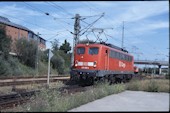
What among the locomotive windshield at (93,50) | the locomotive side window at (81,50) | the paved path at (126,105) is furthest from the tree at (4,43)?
the paved path at (126,105)

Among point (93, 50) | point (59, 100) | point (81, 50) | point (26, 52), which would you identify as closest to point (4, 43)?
point (26, 52)

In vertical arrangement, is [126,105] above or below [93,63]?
below

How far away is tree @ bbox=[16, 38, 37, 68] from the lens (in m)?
59.4

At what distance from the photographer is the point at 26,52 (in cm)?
5938

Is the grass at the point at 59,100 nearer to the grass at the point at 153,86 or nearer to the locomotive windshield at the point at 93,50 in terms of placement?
the grass at the point at 153,86

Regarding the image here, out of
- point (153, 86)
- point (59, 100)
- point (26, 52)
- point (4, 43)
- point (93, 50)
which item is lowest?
point (59, 100)

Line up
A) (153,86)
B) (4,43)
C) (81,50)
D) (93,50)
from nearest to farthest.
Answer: (153,86), (93,50), (81,50), (4,43)

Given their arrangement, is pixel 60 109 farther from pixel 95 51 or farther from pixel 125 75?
pixel 125 75

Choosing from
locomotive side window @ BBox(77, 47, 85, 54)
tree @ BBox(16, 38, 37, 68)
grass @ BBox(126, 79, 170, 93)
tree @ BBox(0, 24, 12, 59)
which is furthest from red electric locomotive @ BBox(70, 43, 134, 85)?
tree @ BBox(16, 38, 37, 68)

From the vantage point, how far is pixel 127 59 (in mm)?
35406

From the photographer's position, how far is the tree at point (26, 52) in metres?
A: 59.4

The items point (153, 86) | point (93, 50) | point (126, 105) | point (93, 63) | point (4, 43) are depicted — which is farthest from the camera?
point (4, 43)

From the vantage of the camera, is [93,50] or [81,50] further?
[81,50]

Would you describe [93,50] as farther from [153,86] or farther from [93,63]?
[153,86]
